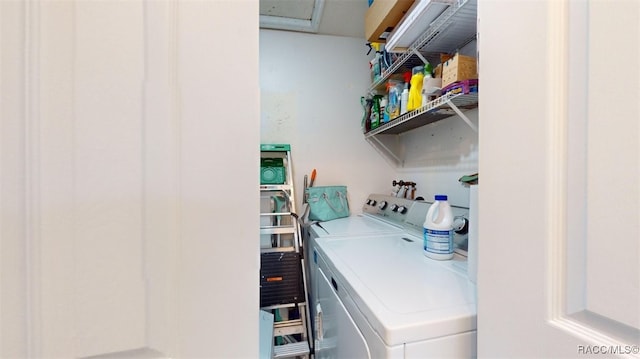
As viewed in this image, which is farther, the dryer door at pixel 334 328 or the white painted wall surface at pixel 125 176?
the dryer door at pixel 334 328

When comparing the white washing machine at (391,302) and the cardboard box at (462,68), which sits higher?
the cardboard box at (462,68)

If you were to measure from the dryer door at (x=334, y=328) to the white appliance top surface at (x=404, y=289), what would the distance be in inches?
3.7

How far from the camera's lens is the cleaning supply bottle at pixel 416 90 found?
158cm

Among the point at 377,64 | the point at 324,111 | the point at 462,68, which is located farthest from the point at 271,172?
the point at 462,68

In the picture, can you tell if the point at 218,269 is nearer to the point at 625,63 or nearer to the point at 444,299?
the point at 625,63

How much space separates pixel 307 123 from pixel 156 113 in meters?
2.15

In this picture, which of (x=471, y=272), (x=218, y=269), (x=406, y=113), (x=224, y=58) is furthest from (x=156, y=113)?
(x=406, y=113)

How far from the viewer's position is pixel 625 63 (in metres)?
0.35

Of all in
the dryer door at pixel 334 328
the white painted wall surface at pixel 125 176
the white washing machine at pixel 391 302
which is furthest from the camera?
the dryer door at pixel 334 328

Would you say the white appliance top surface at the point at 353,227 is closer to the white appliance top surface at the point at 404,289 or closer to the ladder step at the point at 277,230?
the ladder step at the point at 277,230

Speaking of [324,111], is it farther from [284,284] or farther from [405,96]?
[284,284]

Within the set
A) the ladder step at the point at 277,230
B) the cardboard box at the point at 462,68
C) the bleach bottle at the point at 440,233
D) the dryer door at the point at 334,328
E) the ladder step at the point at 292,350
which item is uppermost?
the cardboard box at the point at 462,68

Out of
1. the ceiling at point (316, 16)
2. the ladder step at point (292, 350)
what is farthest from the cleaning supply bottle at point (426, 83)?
the ladder step at point (292, 350)

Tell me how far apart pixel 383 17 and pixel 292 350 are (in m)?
2.11
